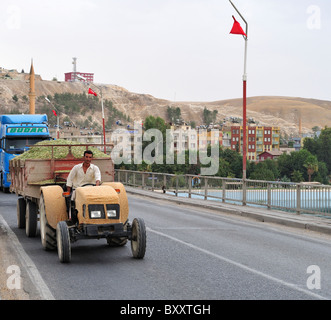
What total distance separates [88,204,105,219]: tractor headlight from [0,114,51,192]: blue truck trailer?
18.9 metres

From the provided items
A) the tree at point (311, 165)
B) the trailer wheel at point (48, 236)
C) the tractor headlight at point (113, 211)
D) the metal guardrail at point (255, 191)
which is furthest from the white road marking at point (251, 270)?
the tree at point (311, 165)

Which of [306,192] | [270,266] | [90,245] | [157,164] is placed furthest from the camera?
[157,164]

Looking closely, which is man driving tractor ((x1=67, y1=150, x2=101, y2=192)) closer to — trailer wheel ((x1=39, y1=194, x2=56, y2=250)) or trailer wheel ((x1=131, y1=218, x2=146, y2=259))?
trailer wheel ((x1=39, y1=194, x2=56, y2=250))

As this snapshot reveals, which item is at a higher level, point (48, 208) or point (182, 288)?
point (48, 208)

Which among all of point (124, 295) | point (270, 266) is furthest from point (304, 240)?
point (124, 295)

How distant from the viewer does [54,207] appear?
1070 cm

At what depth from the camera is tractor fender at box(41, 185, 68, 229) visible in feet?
34.9

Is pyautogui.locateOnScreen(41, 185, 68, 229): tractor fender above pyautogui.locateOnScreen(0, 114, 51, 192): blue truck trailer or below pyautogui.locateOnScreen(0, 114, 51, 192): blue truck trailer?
below

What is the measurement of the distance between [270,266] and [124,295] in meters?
3.28

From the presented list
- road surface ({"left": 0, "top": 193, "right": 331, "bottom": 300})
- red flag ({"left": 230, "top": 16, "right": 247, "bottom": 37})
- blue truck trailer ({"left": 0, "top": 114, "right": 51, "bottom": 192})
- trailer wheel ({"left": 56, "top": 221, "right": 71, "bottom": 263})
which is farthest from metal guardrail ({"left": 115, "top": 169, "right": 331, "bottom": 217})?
trailer wheel ({"left": 56, "top": 221, "right": 71, "bottom": 263})

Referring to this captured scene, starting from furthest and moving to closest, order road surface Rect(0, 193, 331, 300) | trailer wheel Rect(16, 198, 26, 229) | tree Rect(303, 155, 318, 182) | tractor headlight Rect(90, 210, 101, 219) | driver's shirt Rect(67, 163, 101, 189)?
1. tree Rect(303, 155, 318, 182)
2. trailer wheel Rect(16, 198, 26, 229)
3. driver's shirt Rect(67, 163, 101, 189)
4. tractor headlight Rect(90, 210, 101, 219)
5. road surface Rect(0, 193, 331, 300)
